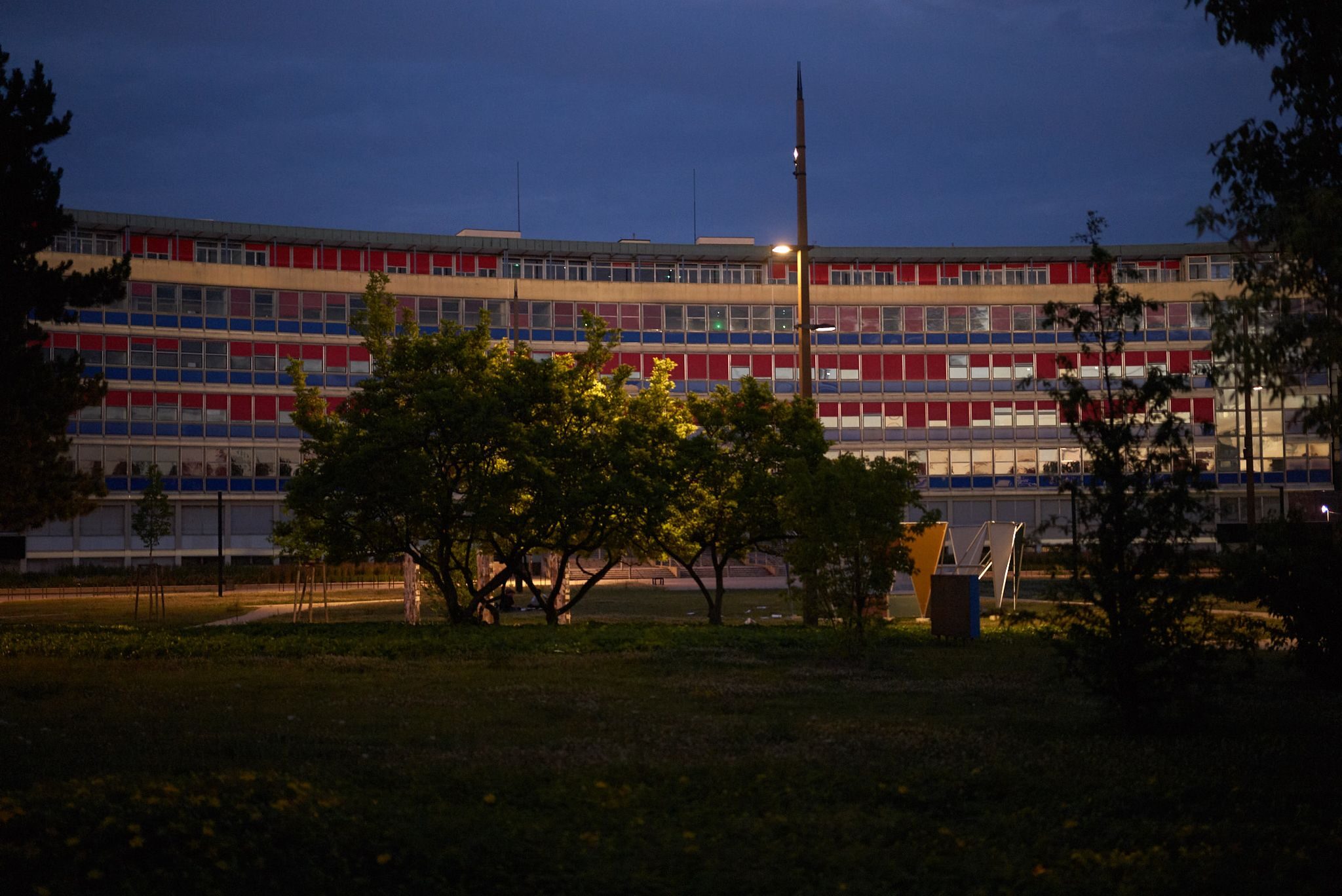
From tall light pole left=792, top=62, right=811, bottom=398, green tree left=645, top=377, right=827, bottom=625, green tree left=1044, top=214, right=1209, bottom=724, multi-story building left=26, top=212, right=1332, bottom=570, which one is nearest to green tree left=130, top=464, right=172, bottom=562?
multi-story building left=26, top=212, right=1332, bottom=570

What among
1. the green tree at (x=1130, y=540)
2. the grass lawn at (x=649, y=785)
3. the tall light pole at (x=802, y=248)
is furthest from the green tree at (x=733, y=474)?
the green tree at (x=1130, y=540)

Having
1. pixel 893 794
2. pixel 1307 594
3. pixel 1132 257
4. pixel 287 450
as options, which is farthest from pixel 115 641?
pixel 1132 257

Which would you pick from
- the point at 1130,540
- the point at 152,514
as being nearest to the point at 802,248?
the point at 1130,540

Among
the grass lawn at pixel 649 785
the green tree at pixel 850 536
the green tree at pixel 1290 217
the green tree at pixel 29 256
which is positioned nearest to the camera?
the grass lawn at pixel 649 785

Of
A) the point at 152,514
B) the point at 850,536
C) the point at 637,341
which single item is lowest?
the point at 850,536

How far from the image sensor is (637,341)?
7538 centimetres

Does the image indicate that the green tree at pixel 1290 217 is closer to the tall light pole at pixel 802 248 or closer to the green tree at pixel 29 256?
the tall light pole at pixel 802 248

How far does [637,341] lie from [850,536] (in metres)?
53.2

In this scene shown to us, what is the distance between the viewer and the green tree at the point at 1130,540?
13750 millimetres

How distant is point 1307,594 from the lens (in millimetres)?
17891

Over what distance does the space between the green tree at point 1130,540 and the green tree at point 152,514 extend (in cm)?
5674

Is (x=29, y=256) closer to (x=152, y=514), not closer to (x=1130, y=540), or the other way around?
(x=1130, y=540)

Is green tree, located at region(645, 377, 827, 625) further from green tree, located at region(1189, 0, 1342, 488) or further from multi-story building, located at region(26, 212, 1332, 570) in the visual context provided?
multi-story building, located at region(26, 212, 1332, 570)

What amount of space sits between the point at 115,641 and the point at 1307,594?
19.1 metres
